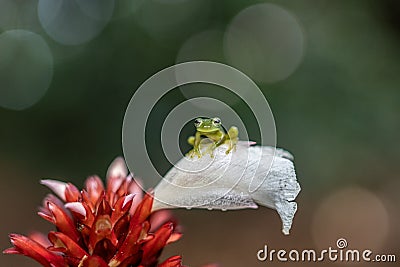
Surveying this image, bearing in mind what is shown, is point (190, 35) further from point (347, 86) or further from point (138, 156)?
point (138, 156)

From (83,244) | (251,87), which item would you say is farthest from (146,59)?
(83,244)

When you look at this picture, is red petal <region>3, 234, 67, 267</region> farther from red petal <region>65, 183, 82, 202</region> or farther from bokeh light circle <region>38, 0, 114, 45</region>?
bokeh light circle <region>38, 0, 114, 45</region>

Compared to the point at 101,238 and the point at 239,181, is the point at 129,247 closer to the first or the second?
the point at 101,238

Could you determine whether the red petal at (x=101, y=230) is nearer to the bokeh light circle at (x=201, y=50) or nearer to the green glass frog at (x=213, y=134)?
the green glass frog at (x=213, y=134)

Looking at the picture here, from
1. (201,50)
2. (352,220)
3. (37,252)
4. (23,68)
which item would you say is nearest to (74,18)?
(23,68)

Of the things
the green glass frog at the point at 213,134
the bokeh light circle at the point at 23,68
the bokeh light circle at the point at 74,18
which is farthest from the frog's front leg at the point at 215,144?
the bokeh light circle at the point at 23,68

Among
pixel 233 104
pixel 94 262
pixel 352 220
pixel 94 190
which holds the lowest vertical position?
pixel 94 262

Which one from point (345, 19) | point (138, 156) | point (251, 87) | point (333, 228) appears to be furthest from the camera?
point (345, 19)
